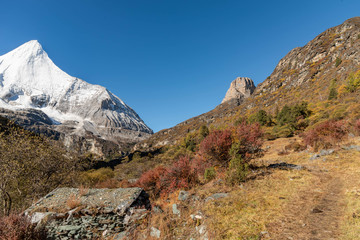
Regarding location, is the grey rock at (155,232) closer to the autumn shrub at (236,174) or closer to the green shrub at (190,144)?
the autumn shrub at (236,174)

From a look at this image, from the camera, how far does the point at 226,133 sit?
12.6 m

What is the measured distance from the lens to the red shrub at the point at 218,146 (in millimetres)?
12367

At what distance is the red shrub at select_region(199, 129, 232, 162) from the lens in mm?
12367

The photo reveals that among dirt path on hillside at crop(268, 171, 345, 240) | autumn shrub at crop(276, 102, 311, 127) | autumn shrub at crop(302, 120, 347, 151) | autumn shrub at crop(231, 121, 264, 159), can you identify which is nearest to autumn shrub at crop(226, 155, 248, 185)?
autumn shrub at crop(231, 121, 264, 159)

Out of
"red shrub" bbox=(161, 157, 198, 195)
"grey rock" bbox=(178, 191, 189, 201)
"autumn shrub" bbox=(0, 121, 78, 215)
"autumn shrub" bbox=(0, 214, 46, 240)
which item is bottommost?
"grey rock" bbox=(178, 191, 189, 201)

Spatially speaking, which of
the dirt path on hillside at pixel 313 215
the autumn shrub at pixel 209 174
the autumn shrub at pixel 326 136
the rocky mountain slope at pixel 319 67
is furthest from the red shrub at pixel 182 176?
the rocky mountain slope at pixel 319 67

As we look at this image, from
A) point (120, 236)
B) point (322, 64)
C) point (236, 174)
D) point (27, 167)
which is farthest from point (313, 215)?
point (322, 64)

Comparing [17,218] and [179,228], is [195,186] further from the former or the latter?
[17,218]

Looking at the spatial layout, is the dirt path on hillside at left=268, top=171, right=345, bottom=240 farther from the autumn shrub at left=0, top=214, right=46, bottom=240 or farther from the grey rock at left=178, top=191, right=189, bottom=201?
the autumn shrub at left=0, top=214, right=46, bottom=240

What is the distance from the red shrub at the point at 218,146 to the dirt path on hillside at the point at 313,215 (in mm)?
5224

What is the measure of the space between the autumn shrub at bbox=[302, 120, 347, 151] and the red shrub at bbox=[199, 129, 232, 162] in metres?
13.4

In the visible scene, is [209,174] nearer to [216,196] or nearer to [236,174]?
[236,174]

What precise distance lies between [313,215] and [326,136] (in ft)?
59.0

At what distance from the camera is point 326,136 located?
18.7m
